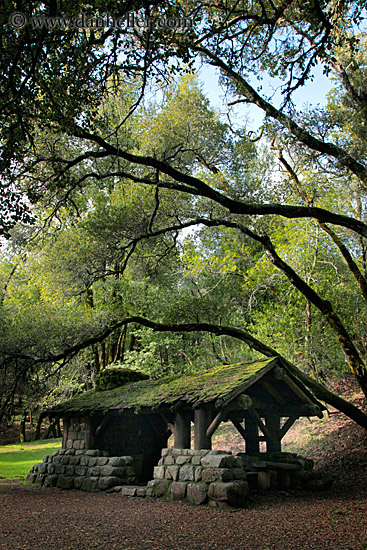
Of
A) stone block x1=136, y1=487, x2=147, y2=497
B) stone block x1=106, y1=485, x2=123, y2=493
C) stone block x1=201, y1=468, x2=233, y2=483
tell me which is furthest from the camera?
stone block x1=106, y1=485, x2=123, y2=493

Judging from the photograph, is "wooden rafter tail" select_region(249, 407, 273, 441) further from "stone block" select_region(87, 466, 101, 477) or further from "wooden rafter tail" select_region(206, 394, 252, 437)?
"stone block" select_region(87, 466, 101, 477)

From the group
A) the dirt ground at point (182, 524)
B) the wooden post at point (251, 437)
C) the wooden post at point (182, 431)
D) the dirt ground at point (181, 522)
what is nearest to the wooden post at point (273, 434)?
the wooden post at point (251, 437)

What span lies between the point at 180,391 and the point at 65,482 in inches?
176

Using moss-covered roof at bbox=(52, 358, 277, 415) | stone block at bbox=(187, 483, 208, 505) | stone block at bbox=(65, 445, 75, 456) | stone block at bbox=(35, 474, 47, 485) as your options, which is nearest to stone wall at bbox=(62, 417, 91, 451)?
stone block at bbox=(65, 445, 75, 456)

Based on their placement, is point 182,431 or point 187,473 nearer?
point 187,473

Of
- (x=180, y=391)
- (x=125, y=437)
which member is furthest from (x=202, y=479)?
(x=125, y=437)

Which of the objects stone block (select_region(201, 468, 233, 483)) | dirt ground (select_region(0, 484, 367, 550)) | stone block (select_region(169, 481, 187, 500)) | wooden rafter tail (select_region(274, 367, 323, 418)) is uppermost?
wooden rafter tail (select_region(274, 367, 323, 418))

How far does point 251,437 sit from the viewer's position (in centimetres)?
1162

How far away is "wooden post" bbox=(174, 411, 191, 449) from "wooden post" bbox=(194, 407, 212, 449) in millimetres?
533

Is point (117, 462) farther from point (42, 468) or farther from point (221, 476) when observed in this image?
point (221, 476)

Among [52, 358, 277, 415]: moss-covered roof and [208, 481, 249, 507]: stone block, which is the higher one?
[52, 358, 277, 415]: moss-covered roof

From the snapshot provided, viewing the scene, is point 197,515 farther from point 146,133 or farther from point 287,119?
point 146,133

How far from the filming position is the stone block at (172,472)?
9084 millimetres

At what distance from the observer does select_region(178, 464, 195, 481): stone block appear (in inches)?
344
